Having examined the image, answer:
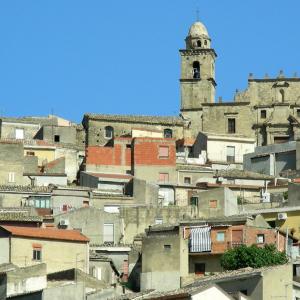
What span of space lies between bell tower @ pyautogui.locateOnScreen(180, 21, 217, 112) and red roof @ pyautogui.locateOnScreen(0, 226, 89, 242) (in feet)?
158

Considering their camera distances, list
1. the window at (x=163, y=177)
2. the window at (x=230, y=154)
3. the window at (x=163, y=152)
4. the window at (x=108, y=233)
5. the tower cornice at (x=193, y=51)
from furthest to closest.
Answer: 1. the tower cornice at (x=193, y=51)
2. the window at (x=230, y=154)
3. the window at (x=163, y=152)
4. the window at (x=163, y=177)
5. the window at (x=108, y=233)

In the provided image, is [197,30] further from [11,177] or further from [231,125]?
[11,177]

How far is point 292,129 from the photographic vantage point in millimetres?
112688

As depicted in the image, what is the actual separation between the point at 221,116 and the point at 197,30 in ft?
60.2

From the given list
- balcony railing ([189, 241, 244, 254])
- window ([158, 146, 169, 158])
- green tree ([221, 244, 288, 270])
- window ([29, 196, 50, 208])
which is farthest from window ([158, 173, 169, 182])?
green tree ([221, 244, 288, 270])

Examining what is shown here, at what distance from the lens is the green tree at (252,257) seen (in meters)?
67.8

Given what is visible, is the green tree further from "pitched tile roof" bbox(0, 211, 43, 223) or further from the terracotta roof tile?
the terracotta roof tile

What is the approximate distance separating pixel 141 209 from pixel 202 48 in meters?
47.9

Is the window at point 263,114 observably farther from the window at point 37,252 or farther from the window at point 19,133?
the window at point 37,252

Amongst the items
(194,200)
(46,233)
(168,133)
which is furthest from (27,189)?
(168,133)

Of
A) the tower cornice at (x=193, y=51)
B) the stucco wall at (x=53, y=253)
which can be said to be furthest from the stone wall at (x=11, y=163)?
the tower cornice at (x=193, y=51)

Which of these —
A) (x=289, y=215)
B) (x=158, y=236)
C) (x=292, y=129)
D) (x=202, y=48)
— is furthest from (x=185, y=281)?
(x=202, y=48)

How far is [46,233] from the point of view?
234ft

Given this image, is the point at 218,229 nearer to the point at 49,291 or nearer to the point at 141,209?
the point at 141,209
